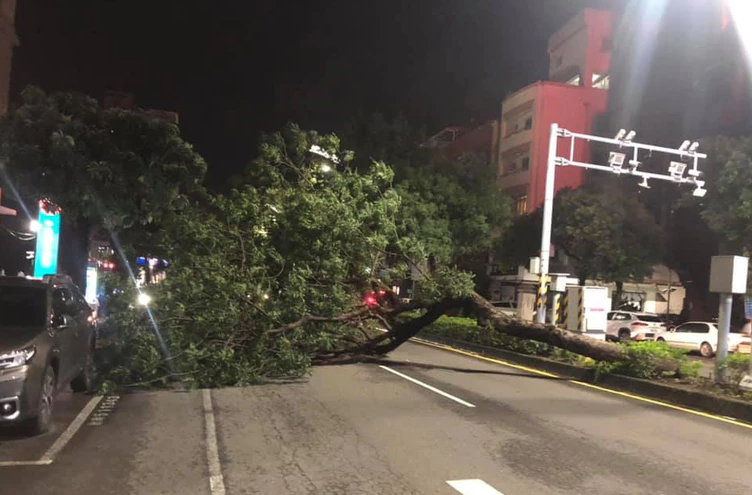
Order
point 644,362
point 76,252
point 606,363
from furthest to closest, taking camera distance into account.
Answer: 1. point 76,252
2. point 606,363
3. point 644,362

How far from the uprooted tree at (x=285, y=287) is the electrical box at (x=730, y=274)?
201 centimetres

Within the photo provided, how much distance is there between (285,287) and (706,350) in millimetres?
20191

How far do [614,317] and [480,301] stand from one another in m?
17.5

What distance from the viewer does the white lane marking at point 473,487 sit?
5789 millimetres

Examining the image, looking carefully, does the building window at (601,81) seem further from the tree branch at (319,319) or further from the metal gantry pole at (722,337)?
the metal gantry pole at (722,337)

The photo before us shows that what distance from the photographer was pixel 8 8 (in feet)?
74.6

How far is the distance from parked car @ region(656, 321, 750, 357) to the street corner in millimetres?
23898

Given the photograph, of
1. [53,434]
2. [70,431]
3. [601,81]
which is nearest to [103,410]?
[70,431]

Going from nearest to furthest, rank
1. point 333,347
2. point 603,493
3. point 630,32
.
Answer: point 603,493, point 333,347, point 630,32

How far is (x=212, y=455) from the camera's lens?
6.89 m

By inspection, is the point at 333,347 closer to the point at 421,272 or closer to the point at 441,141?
the point at 421,272

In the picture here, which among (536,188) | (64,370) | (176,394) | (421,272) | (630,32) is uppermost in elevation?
(630,32)

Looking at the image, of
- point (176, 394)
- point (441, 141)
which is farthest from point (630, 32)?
point (176, 394)

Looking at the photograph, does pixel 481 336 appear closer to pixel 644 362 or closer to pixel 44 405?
pixel 644 362
